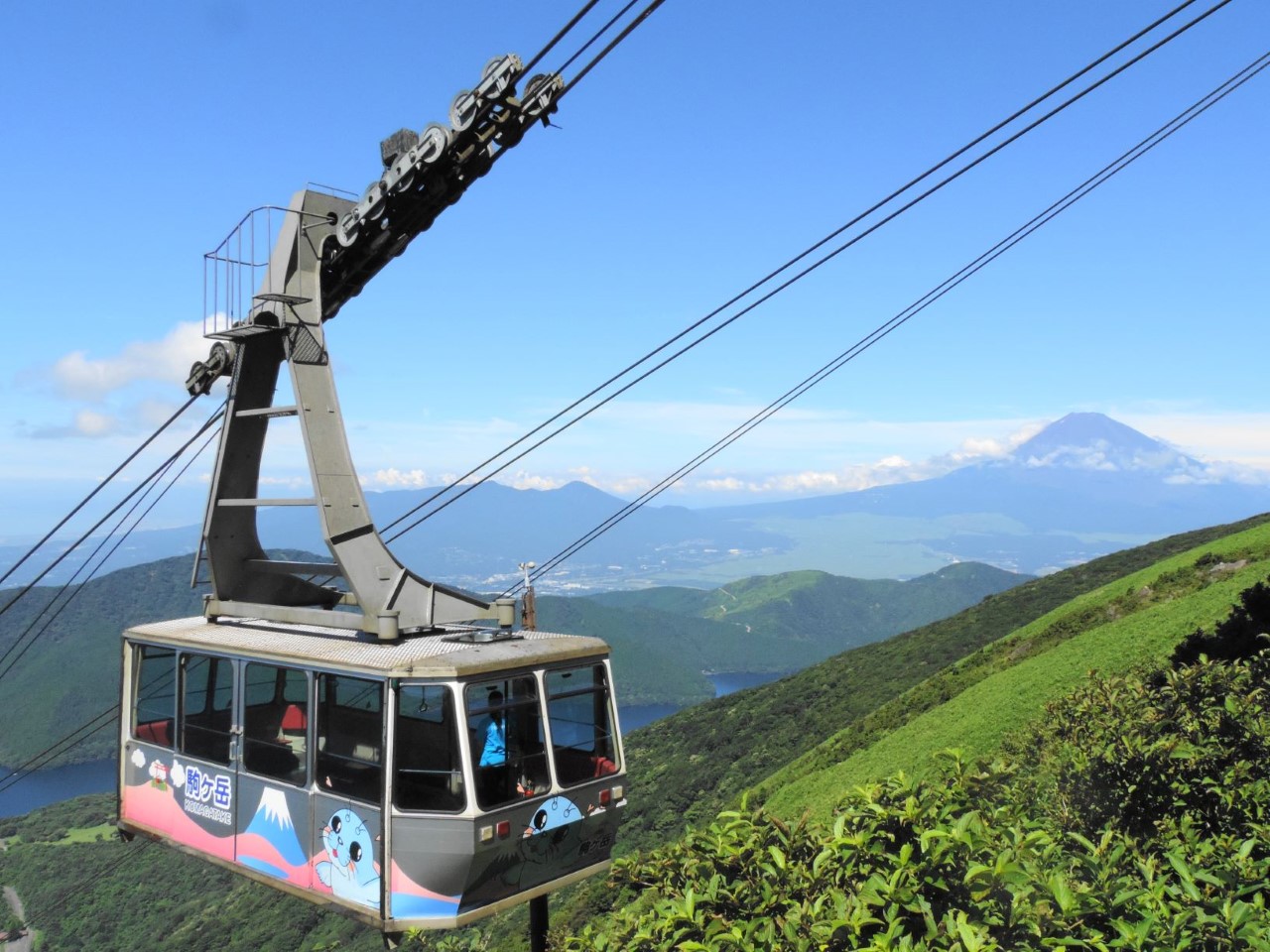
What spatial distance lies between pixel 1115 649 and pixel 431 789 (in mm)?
28659

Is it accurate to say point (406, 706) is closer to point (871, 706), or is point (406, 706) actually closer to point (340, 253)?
point (340, 253)

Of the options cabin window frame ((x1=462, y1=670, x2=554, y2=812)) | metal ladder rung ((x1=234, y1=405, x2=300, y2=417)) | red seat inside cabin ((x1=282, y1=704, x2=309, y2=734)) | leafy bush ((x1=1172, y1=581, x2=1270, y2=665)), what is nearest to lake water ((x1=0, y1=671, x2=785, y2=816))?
leafy bush ((x1=1172, y1=581, x2=1270, y2=665))

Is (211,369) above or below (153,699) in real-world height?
above

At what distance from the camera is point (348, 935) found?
2899 inches

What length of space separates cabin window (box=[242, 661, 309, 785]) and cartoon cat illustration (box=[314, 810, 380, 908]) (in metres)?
0.84

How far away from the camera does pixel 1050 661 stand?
34.5 metres

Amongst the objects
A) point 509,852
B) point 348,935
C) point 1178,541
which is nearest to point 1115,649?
point 509,852

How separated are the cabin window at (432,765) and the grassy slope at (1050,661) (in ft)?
56.0

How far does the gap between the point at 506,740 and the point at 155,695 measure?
539 cm

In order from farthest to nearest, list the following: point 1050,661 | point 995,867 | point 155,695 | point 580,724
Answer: point 1050,661 → point 155,695 → point 580,724 → point 995,867

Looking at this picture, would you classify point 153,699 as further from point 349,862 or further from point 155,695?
point 349,862

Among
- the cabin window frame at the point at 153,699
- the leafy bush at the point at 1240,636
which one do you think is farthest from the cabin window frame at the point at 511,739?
the leafy bush at the point at 1240,636

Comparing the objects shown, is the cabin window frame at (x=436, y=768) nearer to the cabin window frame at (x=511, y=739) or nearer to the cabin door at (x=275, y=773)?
the cabin window frame at (x=511, y=739)

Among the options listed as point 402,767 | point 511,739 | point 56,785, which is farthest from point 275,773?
point 56,785
